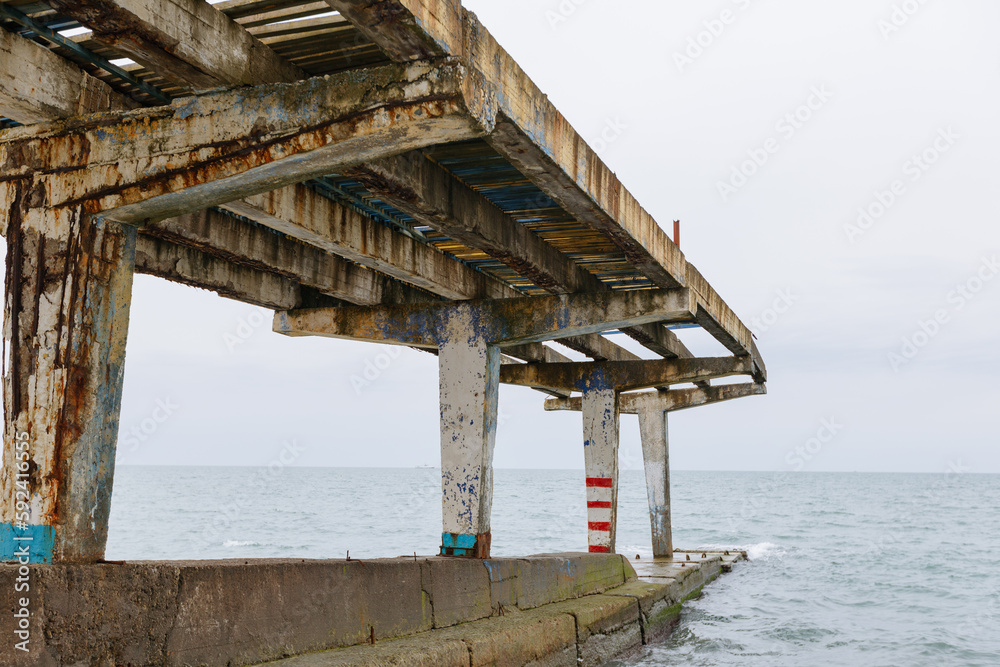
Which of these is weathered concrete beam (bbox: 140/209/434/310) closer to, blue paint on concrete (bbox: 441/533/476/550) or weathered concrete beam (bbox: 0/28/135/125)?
weathered concrete beam (bbox: 0/28/135/125)

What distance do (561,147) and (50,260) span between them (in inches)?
139

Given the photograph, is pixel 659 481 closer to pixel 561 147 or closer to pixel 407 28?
pixel 561 147

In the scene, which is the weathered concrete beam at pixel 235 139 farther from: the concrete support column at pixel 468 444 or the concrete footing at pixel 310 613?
the concrete support column at pixel 468 444

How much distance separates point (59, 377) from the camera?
464 centimetres

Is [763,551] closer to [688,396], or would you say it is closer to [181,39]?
[688,396]

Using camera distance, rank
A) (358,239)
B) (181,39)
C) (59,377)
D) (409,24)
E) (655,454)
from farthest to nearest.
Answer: (655,454), (358,239), (59,377), (181,39), (409,24)

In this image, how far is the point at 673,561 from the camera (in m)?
17.9

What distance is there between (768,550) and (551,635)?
24.7 metres

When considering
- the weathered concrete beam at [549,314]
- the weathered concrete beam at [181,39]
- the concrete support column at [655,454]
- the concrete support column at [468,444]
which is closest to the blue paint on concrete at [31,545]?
the weathered concrete beam at [181,39]

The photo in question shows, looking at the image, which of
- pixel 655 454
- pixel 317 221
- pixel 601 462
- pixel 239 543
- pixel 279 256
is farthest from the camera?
pixel 239 543

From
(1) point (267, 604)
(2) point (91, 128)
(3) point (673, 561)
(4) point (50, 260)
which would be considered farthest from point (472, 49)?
(3) point (673, 561)

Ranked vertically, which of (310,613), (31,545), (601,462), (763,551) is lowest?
(763,551)

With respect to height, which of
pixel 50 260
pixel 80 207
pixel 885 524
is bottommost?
pixel 885 524

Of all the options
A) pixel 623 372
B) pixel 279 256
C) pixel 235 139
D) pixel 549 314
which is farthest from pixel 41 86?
pixel 623 372
